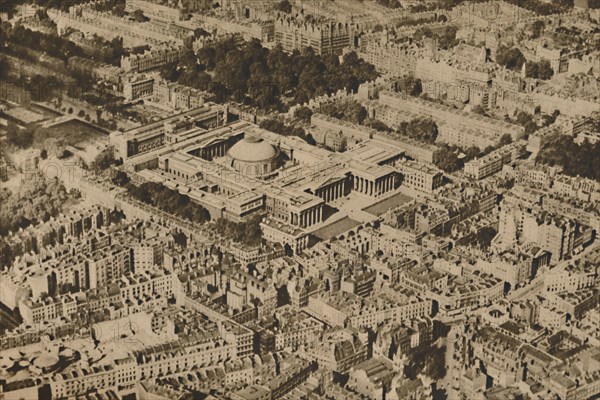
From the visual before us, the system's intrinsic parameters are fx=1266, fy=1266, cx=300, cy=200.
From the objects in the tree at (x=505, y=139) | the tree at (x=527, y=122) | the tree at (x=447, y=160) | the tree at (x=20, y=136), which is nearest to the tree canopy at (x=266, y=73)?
the tree at (x=527, y=122)

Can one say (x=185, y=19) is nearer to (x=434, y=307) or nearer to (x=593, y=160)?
(x=593, y=160)

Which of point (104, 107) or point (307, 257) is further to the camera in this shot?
point (104, 107)

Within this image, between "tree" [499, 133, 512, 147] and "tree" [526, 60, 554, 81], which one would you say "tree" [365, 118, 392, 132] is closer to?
"tree" [499, 133, 512, 147]

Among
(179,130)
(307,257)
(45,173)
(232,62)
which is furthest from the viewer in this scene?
(232,62)

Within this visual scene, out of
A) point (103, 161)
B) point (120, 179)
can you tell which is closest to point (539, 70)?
point (103, 161)

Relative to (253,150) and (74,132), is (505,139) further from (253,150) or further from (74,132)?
(74,132)

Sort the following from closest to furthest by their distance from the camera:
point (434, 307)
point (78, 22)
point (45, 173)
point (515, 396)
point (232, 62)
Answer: point (515, 396) < point (434, 307) < point (45, 173) < point (232, 62) < point (78, 22)

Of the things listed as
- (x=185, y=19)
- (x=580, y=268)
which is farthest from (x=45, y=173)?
(x=185, y=19)

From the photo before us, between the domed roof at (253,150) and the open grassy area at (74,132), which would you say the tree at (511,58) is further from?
the open grassy area at (74,132)
